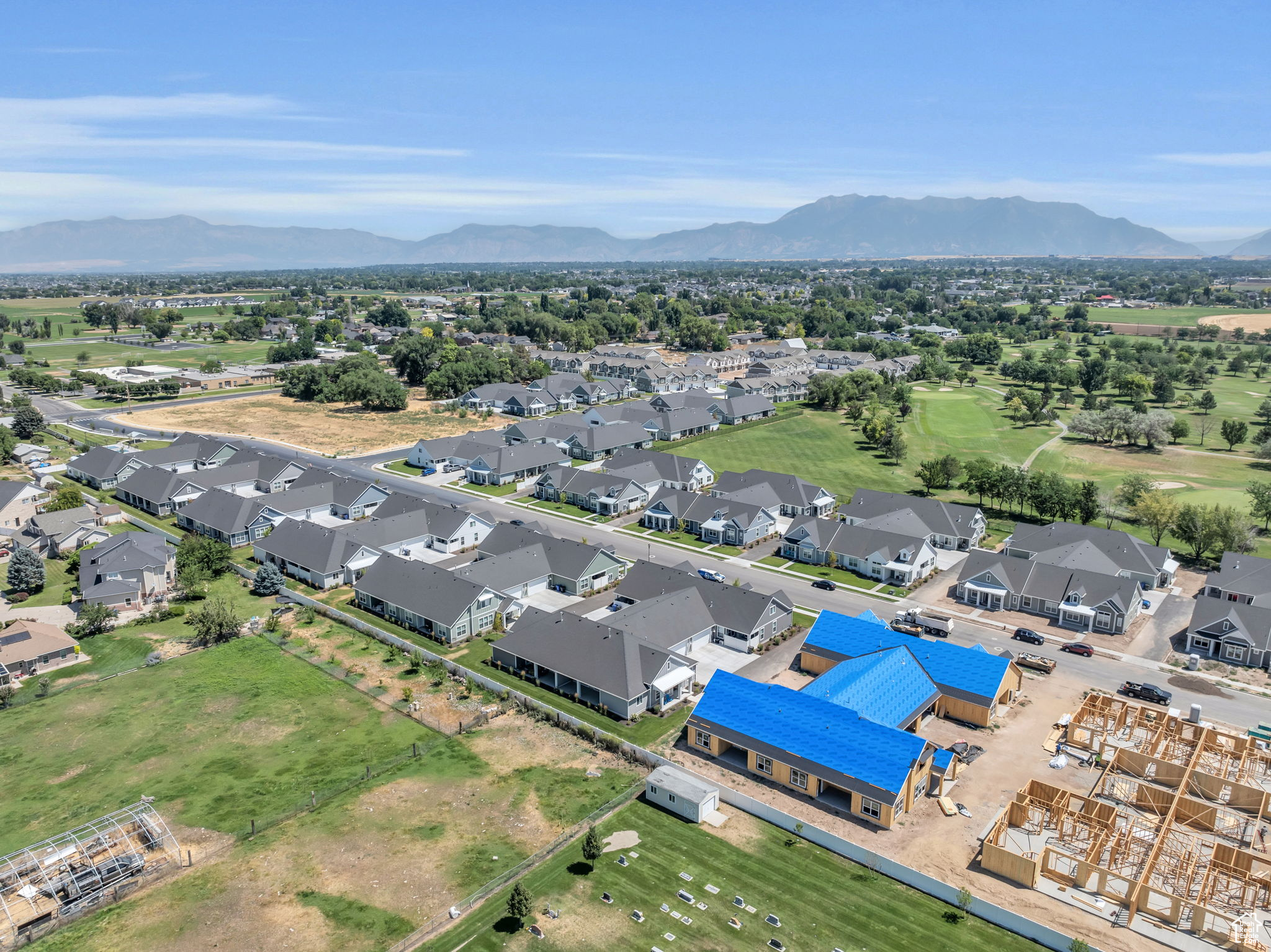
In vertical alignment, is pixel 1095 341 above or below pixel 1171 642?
above

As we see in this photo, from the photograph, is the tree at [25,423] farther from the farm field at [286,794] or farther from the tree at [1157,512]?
the tree at [1157,512]

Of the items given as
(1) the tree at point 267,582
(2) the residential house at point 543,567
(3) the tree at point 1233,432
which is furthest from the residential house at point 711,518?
(3) the tree at point 1233,432

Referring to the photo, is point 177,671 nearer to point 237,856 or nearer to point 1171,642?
point 237,856

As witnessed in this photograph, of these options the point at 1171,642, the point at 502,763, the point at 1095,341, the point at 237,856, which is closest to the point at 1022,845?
the point at 502,763

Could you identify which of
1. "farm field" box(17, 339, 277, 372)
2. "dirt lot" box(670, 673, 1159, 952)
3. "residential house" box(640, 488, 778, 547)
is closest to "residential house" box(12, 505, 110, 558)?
"residential house" box(640, 488, 778, 547)

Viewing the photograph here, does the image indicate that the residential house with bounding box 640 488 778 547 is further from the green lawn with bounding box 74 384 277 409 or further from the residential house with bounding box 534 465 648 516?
the green lawn with bounding box 74 384 277 409

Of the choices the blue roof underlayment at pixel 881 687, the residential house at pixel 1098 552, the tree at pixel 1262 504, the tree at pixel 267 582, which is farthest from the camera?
the tree at pixel 1262 504
